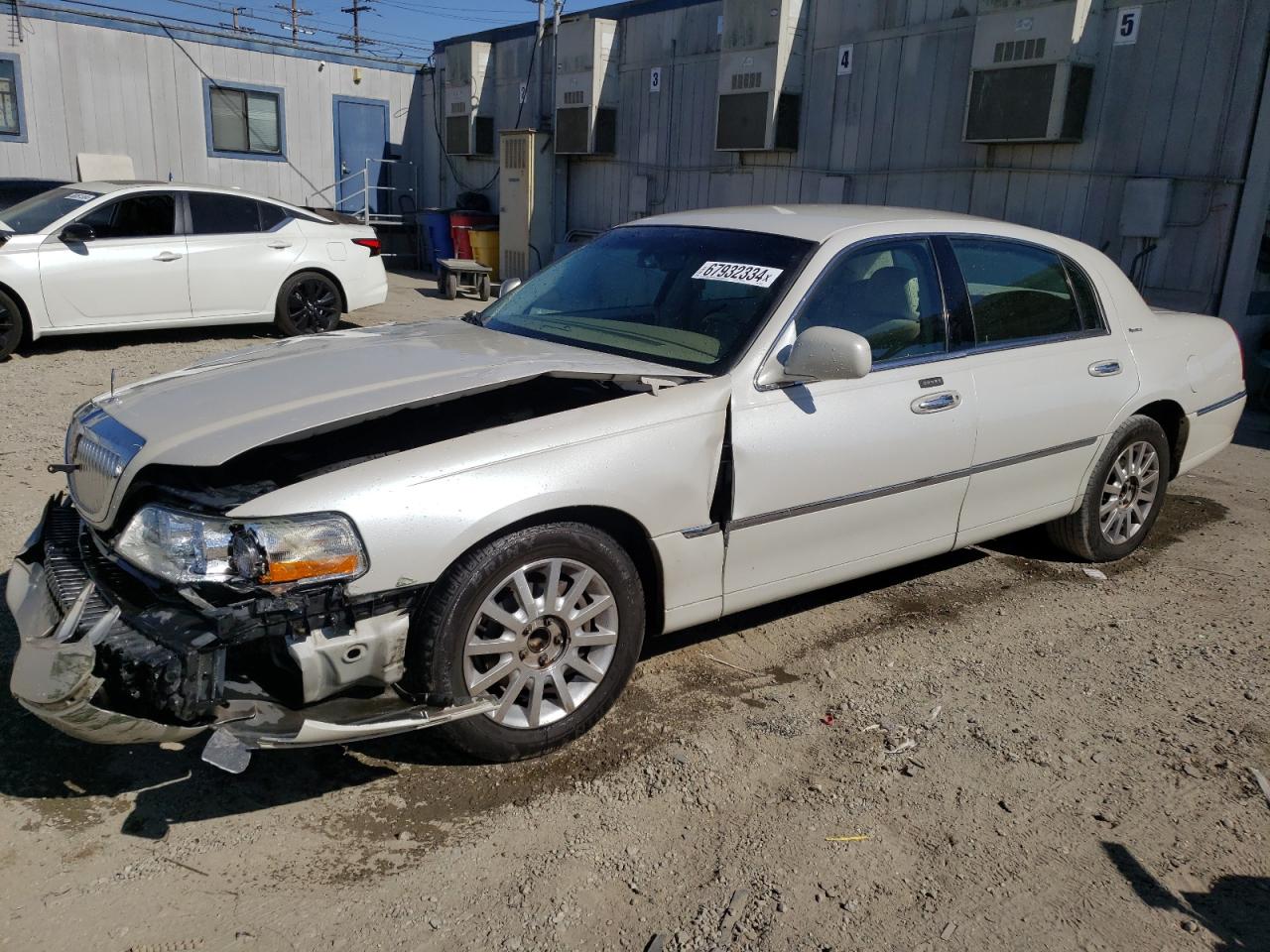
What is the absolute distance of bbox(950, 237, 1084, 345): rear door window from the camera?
4.44 m

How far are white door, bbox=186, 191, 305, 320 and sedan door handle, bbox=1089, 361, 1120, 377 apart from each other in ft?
25.7

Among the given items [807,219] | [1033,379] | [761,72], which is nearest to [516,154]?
[761,72]

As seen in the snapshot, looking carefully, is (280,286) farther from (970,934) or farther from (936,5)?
(970,934)

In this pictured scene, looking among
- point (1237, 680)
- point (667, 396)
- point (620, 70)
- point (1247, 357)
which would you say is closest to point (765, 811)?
point (667, 396)

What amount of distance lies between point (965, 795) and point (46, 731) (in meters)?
2.89

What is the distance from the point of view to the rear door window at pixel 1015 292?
Answer: 14.6 ft

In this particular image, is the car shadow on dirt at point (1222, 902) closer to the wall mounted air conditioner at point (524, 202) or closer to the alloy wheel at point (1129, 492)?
the alloy wheel at point (1129, 492)

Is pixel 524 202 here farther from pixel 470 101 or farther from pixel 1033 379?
pixel 1033 379

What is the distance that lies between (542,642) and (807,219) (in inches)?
84.0

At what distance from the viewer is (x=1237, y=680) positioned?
4062 millimetres

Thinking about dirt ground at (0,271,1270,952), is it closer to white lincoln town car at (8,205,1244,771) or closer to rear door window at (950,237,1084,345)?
white lincoln town car at (8,205,1244,771)

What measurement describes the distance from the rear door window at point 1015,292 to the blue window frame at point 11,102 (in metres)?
17.5

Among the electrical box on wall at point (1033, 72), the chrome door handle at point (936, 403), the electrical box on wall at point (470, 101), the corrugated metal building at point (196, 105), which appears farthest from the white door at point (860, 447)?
the corrugated metal building at point (196, 105)

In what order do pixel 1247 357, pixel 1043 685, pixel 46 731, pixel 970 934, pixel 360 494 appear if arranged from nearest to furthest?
pixel 970 934 < pixel 360 494 < pixel 46 731 < pixel 1043 685 < pixel 1247 357
